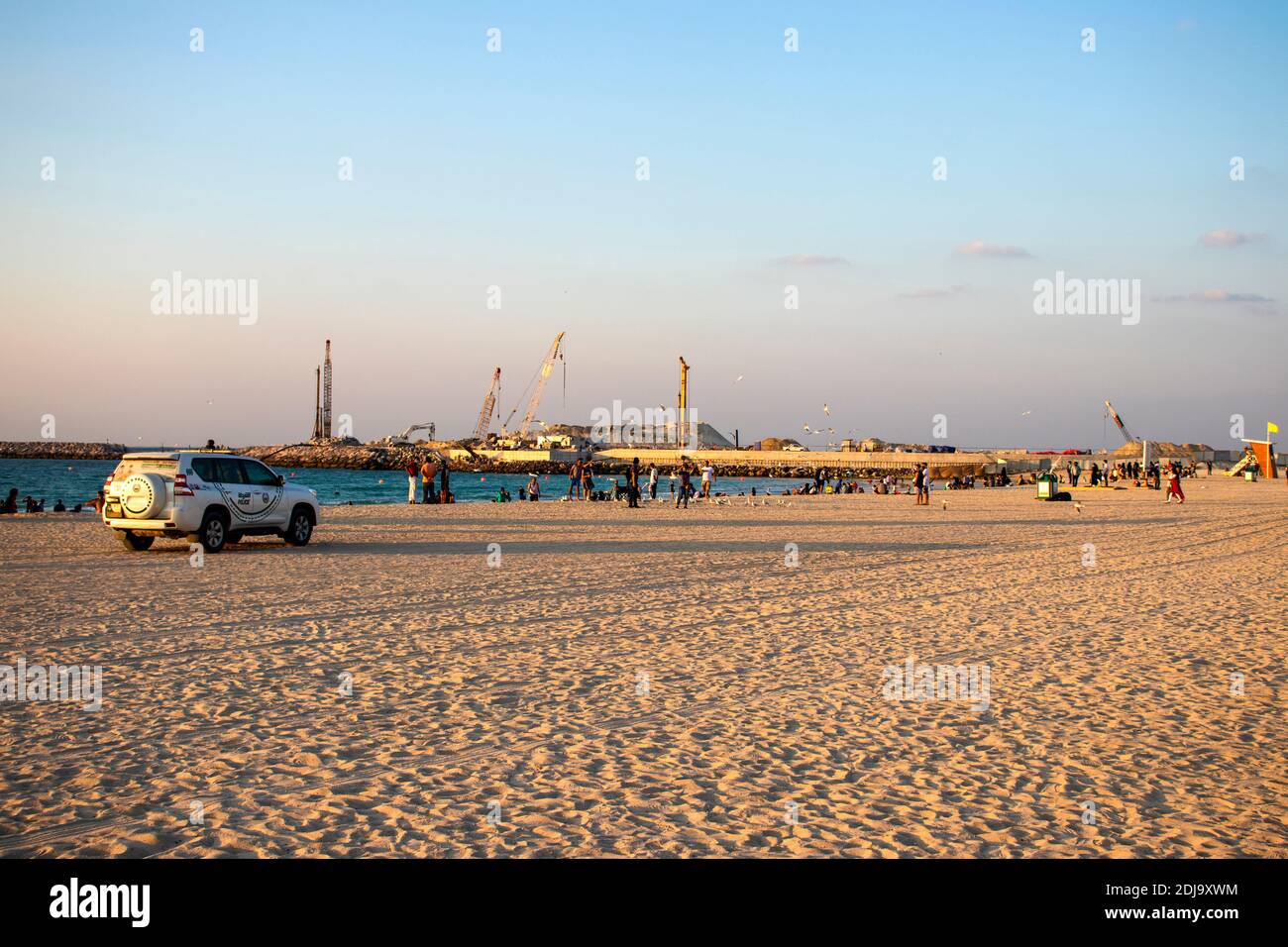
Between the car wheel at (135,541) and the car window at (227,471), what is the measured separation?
5.22 feet

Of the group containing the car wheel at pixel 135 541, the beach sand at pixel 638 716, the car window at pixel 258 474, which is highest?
the car window at pixel 258 474

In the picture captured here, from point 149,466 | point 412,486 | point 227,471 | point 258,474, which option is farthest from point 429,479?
point 149,466

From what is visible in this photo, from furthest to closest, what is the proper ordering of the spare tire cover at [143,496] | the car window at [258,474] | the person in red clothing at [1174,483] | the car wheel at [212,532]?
the person in red clothing at [1174,483], the car window at [258,474], the car wheel at [212,532], the spare tire cover at [143,496]

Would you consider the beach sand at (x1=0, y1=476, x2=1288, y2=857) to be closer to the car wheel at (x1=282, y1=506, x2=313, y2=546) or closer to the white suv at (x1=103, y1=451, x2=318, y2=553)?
the white suv at (x1=103, y1=451, x2=318, y2=553)

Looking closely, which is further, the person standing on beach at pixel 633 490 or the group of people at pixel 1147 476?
the group of people at pixel 1147 476

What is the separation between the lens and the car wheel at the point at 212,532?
62.9 feet

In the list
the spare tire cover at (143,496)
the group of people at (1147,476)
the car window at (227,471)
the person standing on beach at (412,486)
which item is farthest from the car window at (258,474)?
the group of people at (1147,476)

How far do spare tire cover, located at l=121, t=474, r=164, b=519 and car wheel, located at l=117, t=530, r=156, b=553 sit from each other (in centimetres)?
Answer: 84

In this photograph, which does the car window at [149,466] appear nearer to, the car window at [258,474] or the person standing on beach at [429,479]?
the car window at [258,474]

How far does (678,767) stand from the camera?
20.3 ft

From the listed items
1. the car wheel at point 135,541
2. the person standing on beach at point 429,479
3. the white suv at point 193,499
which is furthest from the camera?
the person standing on beach at point 429,479

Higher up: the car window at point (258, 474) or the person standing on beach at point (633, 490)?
the car window at point (258, 474)
